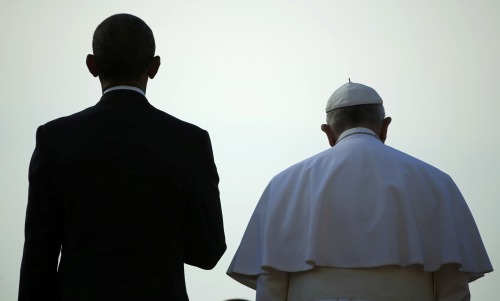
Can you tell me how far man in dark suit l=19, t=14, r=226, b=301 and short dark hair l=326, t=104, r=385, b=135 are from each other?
5.59 ft

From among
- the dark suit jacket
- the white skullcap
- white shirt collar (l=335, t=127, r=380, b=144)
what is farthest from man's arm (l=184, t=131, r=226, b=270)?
the white skullcap

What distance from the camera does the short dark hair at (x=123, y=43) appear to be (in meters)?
4.72

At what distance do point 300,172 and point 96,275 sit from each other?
2.10 m

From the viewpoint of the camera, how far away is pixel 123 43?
472cm

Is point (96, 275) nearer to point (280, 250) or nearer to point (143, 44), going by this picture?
point (143, 44)

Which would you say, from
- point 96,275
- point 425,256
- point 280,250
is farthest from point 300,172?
point 96,275

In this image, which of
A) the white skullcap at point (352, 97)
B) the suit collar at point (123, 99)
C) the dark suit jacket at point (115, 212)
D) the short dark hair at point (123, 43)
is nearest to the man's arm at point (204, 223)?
the dark suit jacket at point (115, 212)

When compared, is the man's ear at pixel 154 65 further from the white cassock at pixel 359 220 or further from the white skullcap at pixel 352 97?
the white skullcap at pixel 352 97

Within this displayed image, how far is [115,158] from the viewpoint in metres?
4.61

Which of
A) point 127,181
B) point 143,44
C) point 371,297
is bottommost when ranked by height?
point 371,297

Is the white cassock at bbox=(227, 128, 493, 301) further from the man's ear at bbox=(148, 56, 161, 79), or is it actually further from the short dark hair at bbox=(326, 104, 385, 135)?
the man's ear at bbox=(148, 56, 161, 79)

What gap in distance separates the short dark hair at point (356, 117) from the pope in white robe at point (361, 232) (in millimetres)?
36

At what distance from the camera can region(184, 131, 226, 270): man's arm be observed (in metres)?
4.70

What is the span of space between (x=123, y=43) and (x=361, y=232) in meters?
1.89
